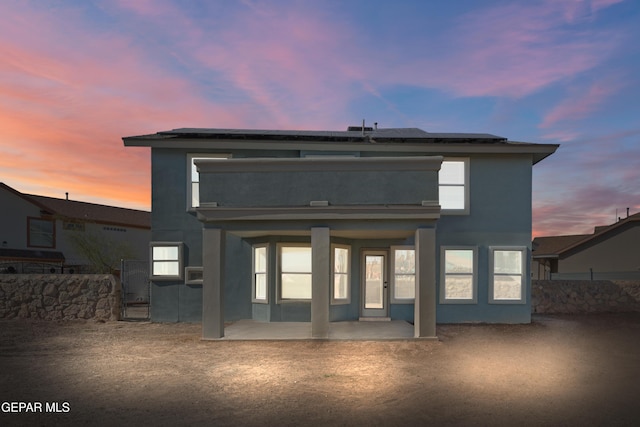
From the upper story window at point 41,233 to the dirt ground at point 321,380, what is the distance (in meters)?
18.4

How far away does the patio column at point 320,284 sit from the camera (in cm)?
1145

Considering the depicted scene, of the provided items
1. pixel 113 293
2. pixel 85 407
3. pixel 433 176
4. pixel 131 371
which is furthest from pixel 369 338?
pixel 113 293

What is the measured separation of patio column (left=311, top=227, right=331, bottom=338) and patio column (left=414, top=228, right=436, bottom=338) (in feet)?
7.87

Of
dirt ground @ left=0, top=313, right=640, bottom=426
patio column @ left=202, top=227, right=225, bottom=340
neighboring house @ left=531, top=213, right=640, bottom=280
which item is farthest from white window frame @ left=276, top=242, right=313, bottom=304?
neighboring house @ left=531, top=213, right=640, bottom=280

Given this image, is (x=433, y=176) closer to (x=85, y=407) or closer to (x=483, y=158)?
(x=483, y=158)

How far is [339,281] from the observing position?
1420 centimetres

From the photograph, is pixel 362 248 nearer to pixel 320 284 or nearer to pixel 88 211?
pixel 320 284

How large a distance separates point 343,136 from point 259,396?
10104 millimetres

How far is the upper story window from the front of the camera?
2825cm

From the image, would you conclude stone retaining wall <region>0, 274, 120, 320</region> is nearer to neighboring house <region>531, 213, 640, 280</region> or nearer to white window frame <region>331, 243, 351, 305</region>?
white window frame <region>331, 243, 351, 305</region>

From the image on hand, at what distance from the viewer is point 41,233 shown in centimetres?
2888

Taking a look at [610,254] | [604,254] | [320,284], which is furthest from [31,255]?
[610,254]

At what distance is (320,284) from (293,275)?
2.68 meters

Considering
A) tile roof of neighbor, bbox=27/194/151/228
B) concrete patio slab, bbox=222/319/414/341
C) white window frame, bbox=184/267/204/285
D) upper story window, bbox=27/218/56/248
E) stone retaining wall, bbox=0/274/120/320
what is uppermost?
tile roof of neighbor, bbox=27/194/151/228
